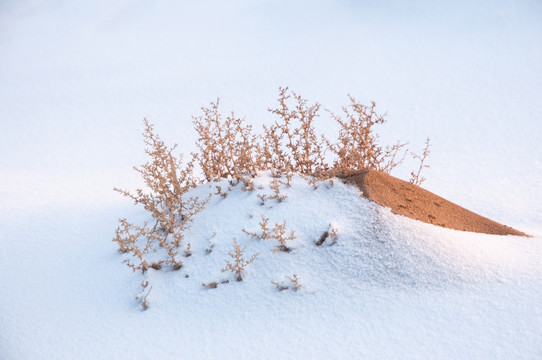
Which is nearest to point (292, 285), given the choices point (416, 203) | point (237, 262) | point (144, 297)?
point (237, 262)

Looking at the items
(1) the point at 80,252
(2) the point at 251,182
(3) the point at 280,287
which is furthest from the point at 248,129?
(1) the point at 80,252

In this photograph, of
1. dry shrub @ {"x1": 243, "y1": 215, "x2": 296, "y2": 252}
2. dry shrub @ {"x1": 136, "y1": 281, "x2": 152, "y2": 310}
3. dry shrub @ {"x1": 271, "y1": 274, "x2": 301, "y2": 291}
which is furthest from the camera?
dry shrub @ {"x1": 243, "y1": 215, "x2": 296, "y2": 252}

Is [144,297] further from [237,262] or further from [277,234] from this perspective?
[277,234]

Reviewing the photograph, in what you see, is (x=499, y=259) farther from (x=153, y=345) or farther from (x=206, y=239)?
(x=153, y=345)

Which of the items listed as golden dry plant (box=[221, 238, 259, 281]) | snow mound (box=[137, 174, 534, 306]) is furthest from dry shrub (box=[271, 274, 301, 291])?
golden dry plant (box=[221, 238, 259, 281])

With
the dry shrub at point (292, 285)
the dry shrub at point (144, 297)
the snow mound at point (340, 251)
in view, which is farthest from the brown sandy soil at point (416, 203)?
the dry shrub at point (144, 297)

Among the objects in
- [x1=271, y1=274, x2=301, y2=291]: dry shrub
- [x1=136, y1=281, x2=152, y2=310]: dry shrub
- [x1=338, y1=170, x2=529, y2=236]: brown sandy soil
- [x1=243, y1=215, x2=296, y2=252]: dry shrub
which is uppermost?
[x1=338, y1=170, x2=529, y2=236]: brown sandy soil

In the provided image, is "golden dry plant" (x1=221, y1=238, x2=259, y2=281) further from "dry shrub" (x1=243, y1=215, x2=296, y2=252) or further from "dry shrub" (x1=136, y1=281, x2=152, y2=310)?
"dry shrub" (x1=136, y1=281, x2=152, y2=310)
